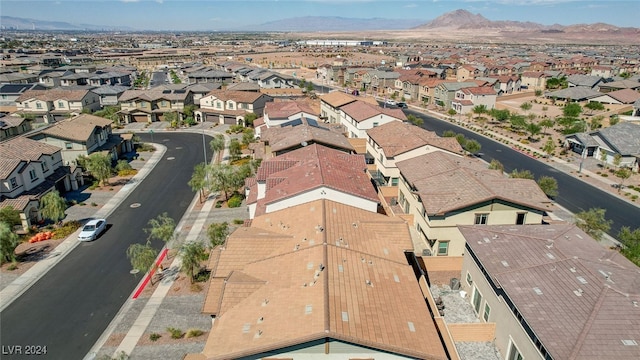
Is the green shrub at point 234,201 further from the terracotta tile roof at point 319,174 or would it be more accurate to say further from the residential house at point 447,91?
the residential house at point 447,91

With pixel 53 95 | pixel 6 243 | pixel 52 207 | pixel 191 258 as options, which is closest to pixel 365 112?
pixel 191 258

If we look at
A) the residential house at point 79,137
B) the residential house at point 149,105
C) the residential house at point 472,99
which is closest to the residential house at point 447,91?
the residential house at point 472,99

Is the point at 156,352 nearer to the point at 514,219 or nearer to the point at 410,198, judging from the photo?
the point at 410,198

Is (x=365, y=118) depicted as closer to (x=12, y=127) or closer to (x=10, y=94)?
(x=12, y=127)

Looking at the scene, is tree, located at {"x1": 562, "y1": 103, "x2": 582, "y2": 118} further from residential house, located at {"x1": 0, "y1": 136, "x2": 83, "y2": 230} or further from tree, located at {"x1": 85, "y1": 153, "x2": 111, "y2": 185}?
residential house, located at {"x1": 0, "y1": 136, "x2": 83, "y2": 230}

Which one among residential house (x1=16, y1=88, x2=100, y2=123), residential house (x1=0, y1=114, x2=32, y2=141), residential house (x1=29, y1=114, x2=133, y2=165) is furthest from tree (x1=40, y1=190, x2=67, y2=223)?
residential house (x1=16, y1=88, x2=100, y2=123)

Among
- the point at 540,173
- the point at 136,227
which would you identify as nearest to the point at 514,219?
the point at 540,173
